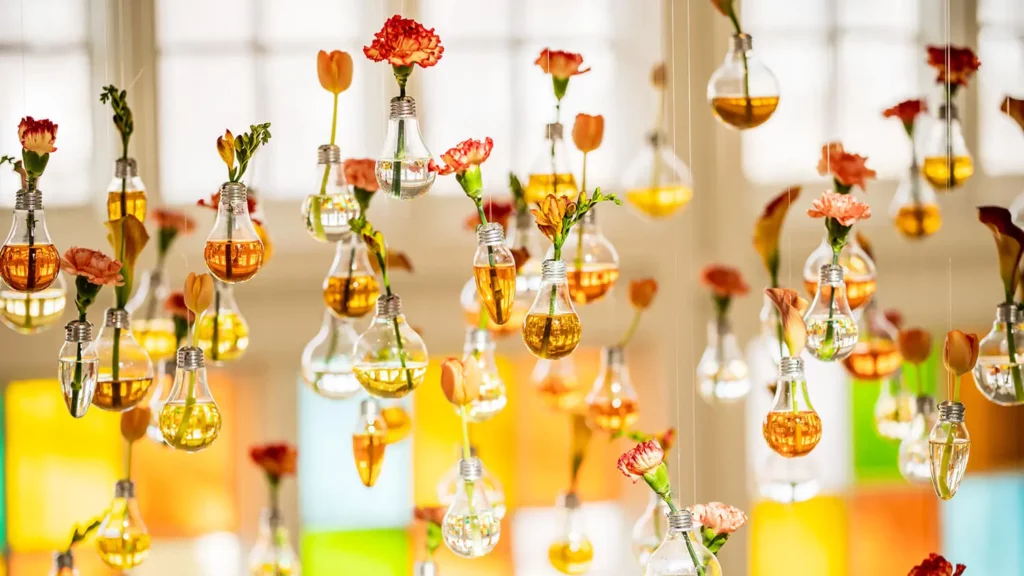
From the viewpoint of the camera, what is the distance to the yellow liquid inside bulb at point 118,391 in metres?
1.74

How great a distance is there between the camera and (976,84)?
374 centimetres

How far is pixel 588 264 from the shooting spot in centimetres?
198

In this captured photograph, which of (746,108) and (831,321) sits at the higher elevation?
(746,108)

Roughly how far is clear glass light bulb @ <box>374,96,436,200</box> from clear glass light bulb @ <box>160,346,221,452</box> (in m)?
0.35

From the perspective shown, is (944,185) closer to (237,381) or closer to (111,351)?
(111,351)

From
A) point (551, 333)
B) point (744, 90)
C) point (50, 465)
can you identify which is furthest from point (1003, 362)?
point (50, 465)

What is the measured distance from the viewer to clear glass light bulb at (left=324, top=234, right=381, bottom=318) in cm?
187

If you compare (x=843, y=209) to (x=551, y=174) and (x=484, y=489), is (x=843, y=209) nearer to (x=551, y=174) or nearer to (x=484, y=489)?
(x=551, y=174)

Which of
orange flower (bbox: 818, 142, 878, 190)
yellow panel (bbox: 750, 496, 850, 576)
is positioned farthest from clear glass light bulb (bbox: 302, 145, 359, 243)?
yellow panel (bbox: 750, 496, 850, 576)

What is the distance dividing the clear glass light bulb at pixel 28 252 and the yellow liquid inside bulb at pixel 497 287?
0.58 metres

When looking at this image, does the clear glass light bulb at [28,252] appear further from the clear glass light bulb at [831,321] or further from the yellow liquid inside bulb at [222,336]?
the clear glass light bulb at [831,321]

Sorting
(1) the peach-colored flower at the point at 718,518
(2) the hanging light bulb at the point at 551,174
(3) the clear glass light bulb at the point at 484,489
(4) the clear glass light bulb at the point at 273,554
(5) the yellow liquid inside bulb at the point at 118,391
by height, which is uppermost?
(2) the hanging light bulb at the point at 551,174

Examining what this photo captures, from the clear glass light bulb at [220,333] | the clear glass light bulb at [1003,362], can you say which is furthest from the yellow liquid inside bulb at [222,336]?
the clear glass light bulb at [1003,362]

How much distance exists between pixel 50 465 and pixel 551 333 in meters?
2.03
